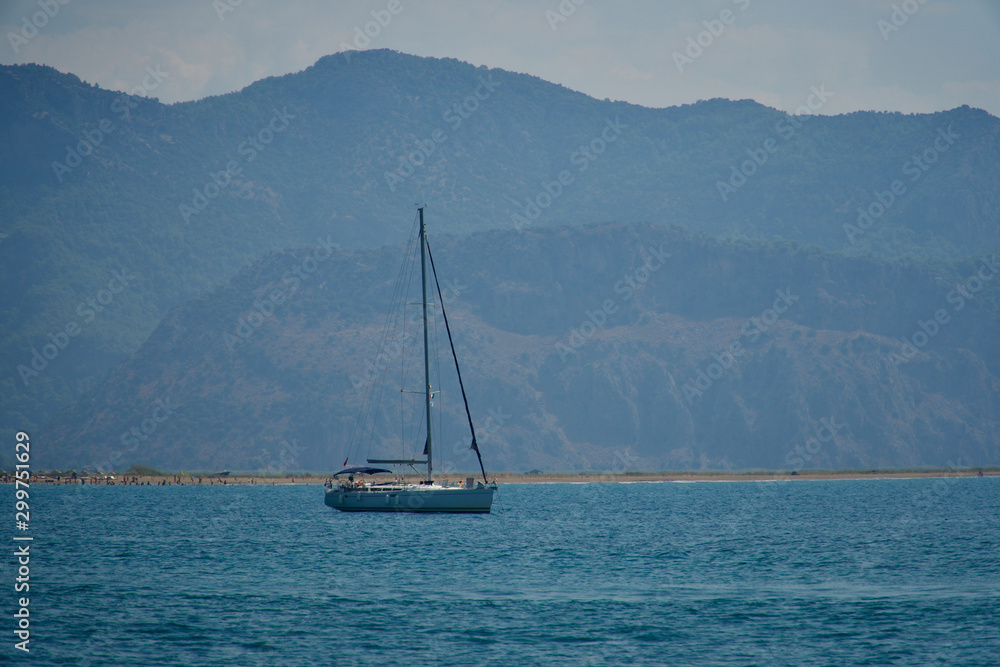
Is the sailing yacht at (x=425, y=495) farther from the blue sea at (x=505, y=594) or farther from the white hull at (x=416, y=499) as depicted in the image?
the blue sea at (x=505, y=594)

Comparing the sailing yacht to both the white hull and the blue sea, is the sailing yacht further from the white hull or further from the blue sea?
the blue sea

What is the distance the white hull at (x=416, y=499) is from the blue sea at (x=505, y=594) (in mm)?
1343

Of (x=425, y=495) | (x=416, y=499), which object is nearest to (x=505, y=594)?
(x=425, y=495)

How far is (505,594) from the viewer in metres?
41.1

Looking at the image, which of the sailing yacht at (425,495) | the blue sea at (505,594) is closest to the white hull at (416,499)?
the sailing yacht at (425,495)

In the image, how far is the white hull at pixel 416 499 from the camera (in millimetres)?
69750

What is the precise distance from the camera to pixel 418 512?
237 ft

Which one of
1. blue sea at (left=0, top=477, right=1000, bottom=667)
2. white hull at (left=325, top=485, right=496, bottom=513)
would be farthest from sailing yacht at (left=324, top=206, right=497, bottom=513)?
blue sea at (left=0, top=477, right=1000, bottom=667)

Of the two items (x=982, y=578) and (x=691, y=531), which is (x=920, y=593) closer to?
(x=982, y=578)

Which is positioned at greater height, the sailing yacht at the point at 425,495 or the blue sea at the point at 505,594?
the sailing yacht at the point at 425,495

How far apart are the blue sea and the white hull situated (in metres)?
1.34

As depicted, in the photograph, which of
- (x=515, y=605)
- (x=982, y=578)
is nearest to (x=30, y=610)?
(x=515, y=605)

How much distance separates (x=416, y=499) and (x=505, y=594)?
30303mm

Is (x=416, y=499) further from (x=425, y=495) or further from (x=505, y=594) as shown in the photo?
(x=505, y=594)
